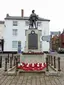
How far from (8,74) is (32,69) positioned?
1.60m

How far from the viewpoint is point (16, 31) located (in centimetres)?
5994

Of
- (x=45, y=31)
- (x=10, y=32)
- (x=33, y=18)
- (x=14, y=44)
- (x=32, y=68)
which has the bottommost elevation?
(x=32, y=68)

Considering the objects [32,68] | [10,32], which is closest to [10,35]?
[10,32]

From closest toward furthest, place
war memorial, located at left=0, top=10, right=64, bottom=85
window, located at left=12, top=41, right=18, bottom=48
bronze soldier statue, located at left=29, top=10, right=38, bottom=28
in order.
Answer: war memorial, located at left=0, top=10, right=64, bottom=85 < bronze soldier statue, located at left=29, top=10, right=38, bottom=28 < window, located at left=12, top=41, right=18, bottom=48

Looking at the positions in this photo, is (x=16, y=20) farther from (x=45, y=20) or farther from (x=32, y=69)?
(x=32, y=69)

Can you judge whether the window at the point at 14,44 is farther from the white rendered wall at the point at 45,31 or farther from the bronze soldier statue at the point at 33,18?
the bronze soldier statue at the point at 33,18

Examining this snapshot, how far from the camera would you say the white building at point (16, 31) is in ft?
194

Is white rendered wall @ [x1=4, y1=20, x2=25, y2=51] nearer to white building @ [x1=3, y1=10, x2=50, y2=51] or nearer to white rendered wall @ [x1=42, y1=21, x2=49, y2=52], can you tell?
white building @ [x1=3, y1=10, x2=50, y2=51]

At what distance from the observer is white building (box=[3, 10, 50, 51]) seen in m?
59.1

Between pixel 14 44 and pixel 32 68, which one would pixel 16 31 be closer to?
pixel 14 44

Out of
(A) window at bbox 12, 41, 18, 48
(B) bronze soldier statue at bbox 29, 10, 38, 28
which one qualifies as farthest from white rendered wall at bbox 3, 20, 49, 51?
(B) bronze soldier statue at bbox 29, 10, 38, 28

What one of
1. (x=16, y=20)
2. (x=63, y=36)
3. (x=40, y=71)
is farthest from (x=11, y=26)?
(x=40, y=71)

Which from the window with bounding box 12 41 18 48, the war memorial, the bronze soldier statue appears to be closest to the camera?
the war memorial

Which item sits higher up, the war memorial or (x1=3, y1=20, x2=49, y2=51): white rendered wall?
(x1=3, y1=20, x2=49, y2=51): white rendered wall
